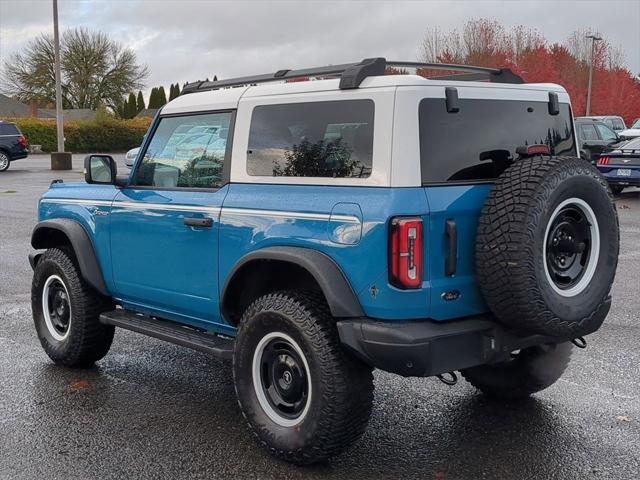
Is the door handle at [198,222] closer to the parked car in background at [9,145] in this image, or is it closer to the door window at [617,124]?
the parked car in background at [9,145]

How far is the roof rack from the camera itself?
3.77 m

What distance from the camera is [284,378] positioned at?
156 inches

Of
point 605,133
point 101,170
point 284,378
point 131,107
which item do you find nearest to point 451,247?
point 284,378

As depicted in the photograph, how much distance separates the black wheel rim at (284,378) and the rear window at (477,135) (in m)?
1.16

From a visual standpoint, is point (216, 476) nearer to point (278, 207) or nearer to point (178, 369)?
point (278, 207)

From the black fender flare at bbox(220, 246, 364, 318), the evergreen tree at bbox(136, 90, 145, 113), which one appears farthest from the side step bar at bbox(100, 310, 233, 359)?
the evergreen tree at bbox(136, 90, 145, 113)

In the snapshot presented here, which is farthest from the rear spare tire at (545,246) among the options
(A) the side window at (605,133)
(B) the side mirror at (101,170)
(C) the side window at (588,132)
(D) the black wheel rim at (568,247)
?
(A) the side window at (605,133)

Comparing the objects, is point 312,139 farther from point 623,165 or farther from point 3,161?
point 3,161

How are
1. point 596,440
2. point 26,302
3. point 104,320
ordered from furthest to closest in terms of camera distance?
point 26,302 < point 104,320 < point 596,440

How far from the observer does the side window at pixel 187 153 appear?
4492 mm

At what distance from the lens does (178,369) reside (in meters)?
5.48

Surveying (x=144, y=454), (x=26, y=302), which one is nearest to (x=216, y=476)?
(x=144, y=454)

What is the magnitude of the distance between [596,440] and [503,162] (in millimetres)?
1635

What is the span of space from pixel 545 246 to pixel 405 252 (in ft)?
2.43
